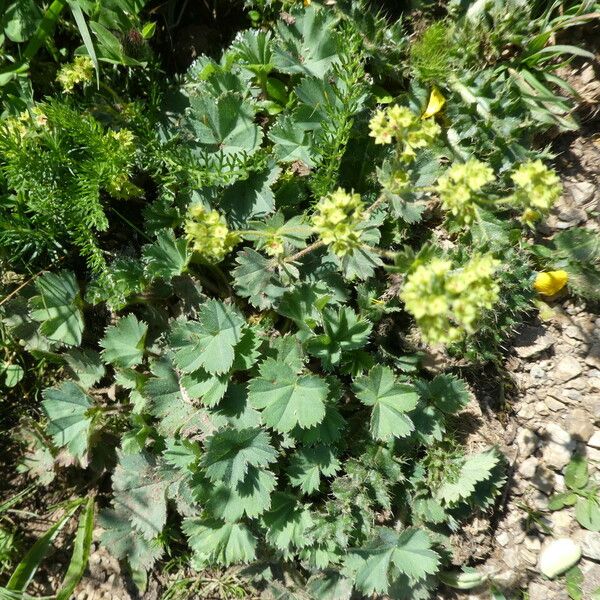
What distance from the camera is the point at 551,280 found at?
3037mm

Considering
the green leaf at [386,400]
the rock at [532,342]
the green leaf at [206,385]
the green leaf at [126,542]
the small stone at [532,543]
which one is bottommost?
the small stone at [532,543]

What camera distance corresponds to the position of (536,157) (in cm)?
294

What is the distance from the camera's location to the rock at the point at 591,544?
3.29m

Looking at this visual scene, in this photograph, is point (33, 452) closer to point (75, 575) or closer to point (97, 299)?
point (75, 575)

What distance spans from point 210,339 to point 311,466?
87 centimetres

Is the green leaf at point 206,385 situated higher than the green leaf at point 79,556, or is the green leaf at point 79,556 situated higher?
the green leaf at point 206,385

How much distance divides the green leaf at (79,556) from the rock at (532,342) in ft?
8.81

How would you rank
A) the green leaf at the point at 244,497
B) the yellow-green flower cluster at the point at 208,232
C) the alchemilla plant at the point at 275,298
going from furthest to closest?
the green leaf at the point at 244,497 → the alchemilla plant at the point at 275,298 → the yellow-green flower cluster at the point at 208,232

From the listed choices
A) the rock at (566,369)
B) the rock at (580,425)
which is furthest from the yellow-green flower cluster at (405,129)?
the rock at (580,425)

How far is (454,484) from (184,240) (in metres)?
1.92

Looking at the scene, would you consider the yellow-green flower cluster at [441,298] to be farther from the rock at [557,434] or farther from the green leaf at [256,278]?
the rock at [557,434]

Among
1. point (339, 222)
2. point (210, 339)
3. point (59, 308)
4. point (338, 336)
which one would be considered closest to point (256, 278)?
point (210, 339)

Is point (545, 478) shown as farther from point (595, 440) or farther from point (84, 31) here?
point (84, 31)

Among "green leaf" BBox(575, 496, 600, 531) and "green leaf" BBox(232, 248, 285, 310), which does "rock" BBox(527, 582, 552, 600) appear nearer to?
"green leaf" BBox(575, 496, 600, 531)
